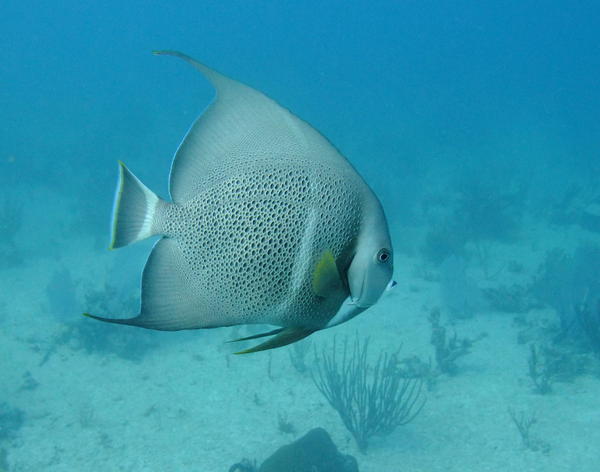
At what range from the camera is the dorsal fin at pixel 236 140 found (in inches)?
45.4

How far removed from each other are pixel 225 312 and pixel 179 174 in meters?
0.43

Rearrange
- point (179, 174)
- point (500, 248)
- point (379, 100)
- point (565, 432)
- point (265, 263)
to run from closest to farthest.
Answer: point (265, 263), point (179, 174), point (565, 432), point (500, 248), point (379, 100)

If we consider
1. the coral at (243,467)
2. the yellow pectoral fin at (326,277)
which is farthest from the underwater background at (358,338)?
the yellow pectoral fin at (326,277)

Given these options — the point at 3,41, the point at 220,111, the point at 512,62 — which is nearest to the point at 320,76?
the point at 512,62

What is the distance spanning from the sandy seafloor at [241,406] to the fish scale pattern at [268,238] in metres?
4.78

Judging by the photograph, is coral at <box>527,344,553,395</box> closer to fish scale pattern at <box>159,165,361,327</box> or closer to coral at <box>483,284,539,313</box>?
coral at <box>483,284,539,313</box>

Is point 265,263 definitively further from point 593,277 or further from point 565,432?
point 593,277

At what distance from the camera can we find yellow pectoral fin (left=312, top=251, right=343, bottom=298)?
99cm

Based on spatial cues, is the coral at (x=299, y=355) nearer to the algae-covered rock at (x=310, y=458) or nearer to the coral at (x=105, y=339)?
the algae-covered rock at (x=310, y=458)

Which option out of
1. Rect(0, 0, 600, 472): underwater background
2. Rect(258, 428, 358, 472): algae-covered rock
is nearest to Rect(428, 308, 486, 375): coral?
Rect(0, 0, 600, 472): underwater background

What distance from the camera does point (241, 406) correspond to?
6.07m

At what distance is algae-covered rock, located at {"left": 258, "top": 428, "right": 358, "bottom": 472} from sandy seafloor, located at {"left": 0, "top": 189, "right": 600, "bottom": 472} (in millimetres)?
1050

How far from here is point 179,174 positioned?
1.19m

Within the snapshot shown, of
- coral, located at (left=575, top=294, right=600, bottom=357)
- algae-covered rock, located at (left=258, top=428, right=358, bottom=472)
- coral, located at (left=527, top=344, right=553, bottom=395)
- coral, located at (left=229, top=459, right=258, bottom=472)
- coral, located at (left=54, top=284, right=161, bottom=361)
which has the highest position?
coral, located at (left=575, top=294, right=600, bottom=357)
